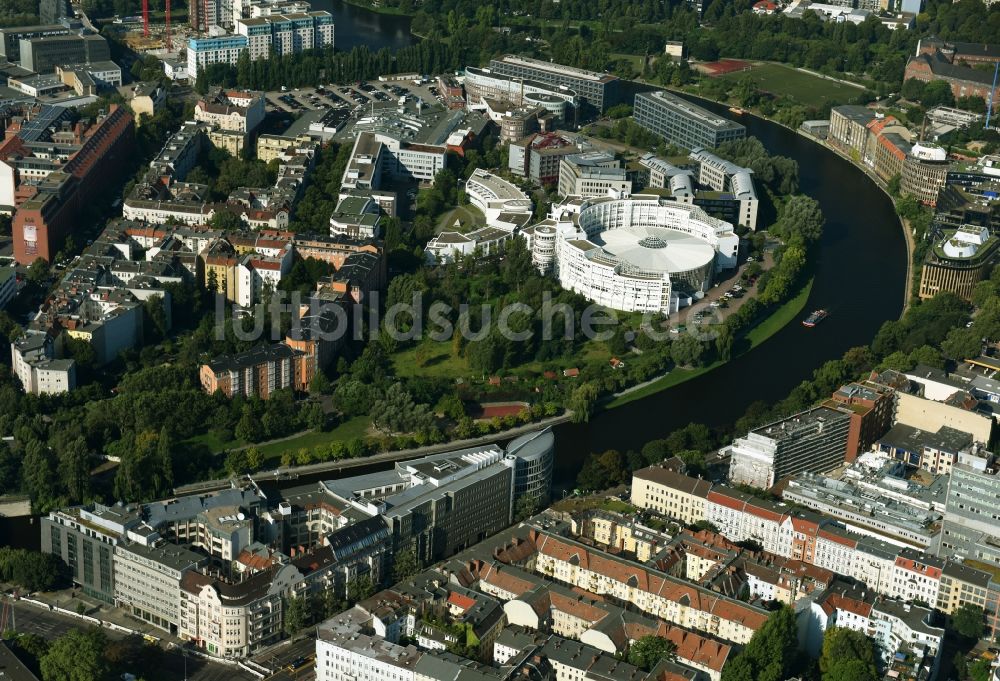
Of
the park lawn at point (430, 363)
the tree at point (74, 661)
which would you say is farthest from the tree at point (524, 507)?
the tree at point (74, 661)

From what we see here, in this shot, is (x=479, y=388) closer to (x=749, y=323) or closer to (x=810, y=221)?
(x=749, y=323)

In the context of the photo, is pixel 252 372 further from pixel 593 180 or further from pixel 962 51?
pixel 962 51

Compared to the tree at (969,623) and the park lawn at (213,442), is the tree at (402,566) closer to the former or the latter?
the park lawn at (213,442)

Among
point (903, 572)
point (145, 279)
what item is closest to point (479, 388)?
point (145, 279)

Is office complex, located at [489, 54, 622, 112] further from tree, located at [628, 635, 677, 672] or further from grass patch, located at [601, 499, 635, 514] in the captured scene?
tree, located at [628, 635, 677, 672]

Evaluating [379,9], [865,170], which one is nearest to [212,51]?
[379,9]

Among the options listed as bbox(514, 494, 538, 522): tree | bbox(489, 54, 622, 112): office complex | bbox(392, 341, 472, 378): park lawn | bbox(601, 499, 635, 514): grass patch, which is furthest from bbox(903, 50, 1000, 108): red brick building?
bbox(514, 494, 538, 522): tree
